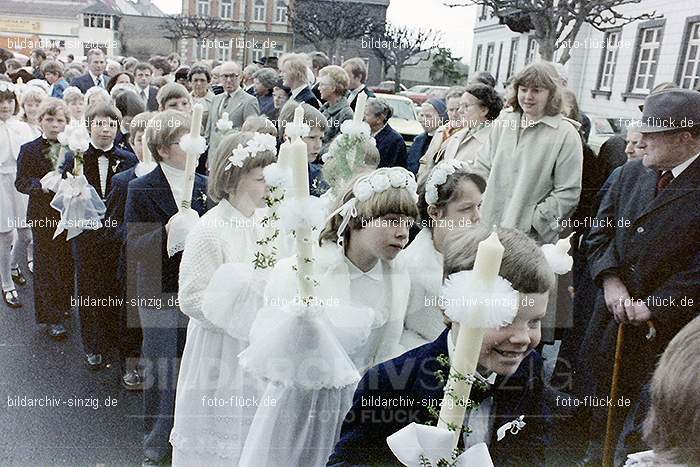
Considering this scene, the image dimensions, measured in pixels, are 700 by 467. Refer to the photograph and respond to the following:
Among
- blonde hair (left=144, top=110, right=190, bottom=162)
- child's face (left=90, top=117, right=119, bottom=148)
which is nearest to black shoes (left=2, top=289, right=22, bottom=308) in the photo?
child's face (left=90, top=117, right=119, bottom=148)

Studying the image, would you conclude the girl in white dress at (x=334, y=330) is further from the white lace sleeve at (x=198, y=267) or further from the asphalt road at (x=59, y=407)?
the asphalt road at (x=59, y=407)

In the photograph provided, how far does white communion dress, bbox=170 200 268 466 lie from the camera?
1.60 meters

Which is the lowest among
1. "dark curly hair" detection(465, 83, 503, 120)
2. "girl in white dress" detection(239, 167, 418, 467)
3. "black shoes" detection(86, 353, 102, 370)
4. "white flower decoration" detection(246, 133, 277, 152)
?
"black shoes" detection(86, 353, 102, 370)

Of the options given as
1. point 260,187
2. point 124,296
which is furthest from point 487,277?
point 124,296

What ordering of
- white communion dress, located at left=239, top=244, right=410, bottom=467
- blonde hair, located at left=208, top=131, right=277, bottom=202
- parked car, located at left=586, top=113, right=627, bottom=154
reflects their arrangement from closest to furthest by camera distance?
1. white communion dress, located at left=239, top=244, right=410, bottom=467
2. blonde hair, located at left=208, top=131, right=277, bottom=202
3. parked car, located at left=586, top=113, right=627, bottom=154

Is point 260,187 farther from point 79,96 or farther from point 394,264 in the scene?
point 79,96

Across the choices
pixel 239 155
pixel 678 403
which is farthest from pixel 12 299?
pixel 678 403

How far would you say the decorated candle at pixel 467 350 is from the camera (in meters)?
0.62

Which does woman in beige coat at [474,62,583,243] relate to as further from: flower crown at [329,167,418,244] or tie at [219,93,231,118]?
tie at [219,93,231,118]

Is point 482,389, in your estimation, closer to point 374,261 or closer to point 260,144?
point 374,261

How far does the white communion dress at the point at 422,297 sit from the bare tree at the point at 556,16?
77 cm

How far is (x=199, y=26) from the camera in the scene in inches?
78.6

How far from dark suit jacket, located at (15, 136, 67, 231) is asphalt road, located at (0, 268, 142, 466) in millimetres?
535

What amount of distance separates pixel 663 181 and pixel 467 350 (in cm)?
132
